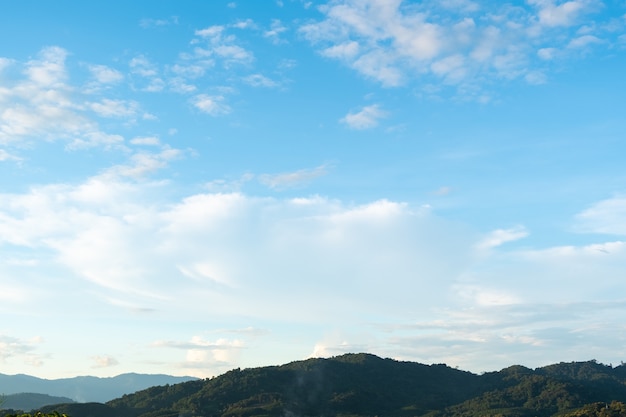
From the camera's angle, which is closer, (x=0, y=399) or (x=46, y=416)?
(x=46, y=416)

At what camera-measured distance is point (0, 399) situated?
27.4 m

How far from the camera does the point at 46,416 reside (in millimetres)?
25109

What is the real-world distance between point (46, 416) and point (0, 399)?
3789 millimetres
